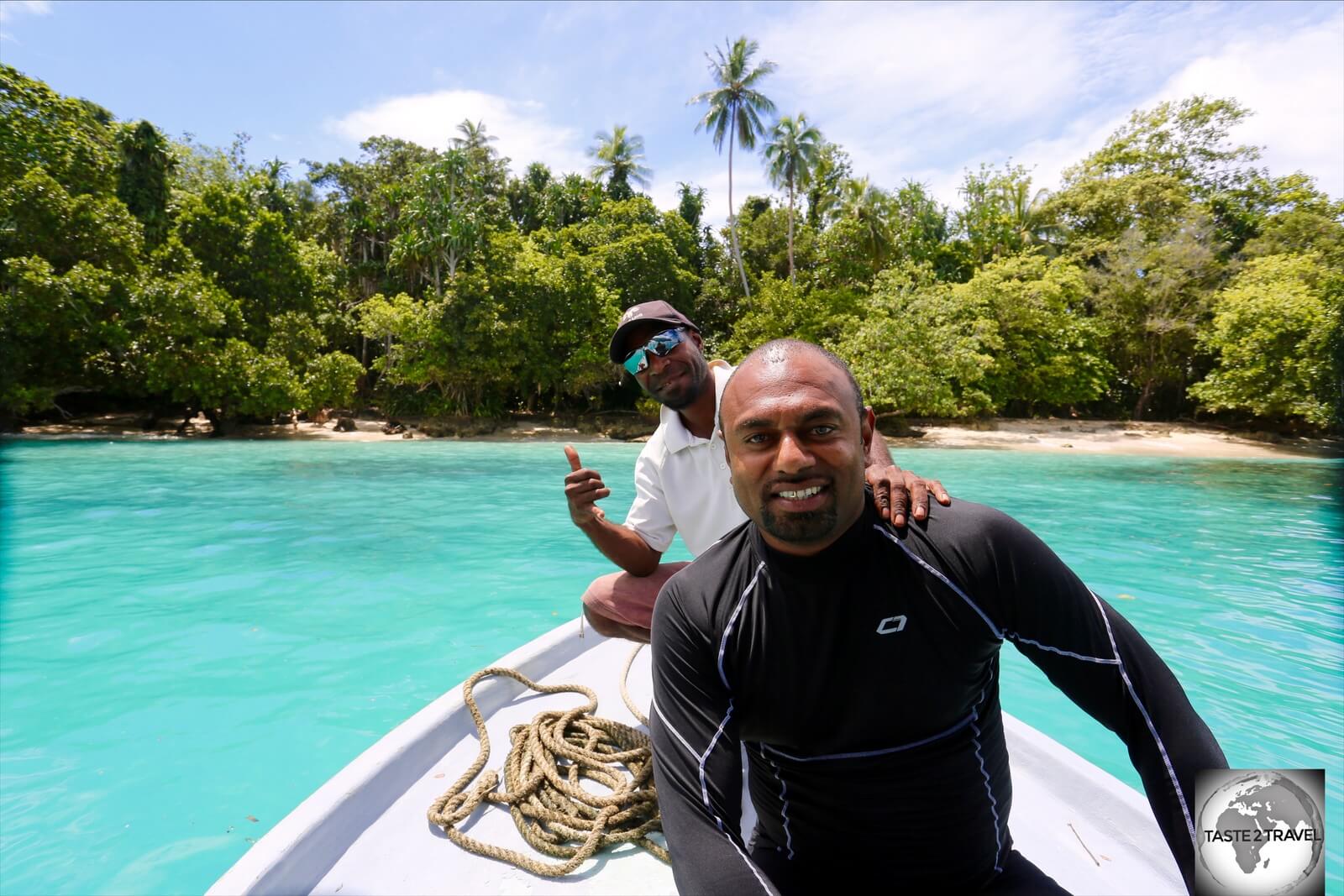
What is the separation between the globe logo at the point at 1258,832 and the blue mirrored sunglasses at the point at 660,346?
2000 millimetres

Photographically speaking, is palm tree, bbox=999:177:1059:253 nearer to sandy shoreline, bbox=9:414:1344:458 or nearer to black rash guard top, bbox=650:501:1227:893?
sandy shoreline, bbox=9:414:1344:458

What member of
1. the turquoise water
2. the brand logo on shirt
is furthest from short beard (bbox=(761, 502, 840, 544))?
the turquoise water

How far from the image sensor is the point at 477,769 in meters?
2.57

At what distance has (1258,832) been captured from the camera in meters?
1.28

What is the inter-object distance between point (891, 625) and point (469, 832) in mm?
1672

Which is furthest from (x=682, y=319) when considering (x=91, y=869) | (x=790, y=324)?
(x=790, y=324)

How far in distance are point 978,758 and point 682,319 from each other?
6.16ft

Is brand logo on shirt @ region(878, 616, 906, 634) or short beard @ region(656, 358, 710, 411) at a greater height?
short beard @ region(656, 358, 710, 411)

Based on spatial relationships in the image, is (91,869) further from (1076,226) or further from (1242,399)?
(1076,226)

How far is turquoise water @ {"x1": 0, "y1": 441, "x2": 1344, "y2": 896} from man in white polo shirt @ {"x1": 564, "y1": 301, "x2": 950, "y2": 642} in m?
2.16

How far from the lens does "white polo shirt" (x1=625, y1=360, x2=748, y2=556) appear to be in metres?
2.68

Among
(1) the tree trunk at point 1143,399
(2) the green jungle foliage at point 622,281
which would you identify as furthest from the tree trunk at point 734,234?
(1) the tree trunk at point 1143,399

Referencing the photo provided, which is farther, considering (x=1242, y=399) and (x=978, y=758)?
(x=1242, y=399)

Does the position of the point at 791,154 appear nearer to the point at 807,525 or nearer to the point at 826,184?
the point at 826,184
